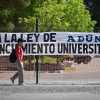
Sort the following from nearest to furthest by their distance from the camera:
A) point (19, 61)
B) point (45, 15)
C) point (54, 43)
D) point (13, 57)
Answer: point (19, 61) → point (13, 57) → point (54, 43) → point (45, 15)

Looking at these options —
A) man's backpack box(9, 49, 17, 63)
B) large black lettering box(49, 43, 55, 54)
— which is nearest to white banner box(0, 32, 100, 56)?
large black lettering box(49, 43, 55, 54)

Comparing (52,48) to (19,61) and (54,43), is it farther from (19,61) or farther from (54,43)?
(19,61)

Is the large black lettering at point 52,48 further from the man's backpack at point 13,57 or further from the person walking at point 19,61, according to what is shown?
the man's backpack at point 13,57

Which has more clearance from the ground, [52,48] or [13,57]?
[52,48]

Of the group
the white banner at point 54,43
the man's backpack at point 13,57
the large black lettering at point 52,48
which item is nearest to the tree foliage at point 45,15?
the white banner at point 54,43

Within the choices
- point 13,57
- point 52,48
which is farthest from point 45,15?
point 13,57

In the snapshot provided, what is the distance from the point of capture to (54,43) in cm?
1831

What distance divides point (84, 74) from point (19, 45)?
451 cm

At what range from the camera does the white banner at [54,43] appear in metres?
18.2

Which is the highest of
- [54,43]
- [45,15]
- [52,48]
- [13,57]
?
[45,15]

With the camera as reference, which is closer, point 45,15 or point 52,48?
point 52,48

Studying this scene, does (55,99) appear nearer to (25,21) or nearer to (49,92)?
(49,92)

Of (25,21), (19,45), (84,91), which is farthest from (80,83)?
(25,21)

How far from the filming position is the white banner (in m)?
18.2
